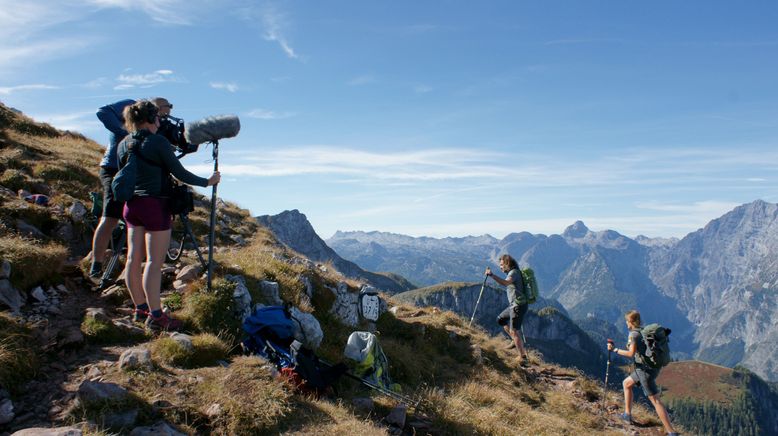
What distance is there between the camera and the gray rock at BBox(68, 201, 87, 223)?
1205cm

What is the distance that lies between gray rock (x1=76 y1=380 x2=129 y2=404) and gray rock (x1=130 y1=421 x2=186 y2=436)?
61cm

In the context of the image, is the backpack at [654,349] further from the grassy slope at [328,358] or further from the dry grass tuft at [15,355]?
the dry grass tuft at [15,355]

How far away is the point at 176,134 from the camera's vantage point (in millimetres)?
9242

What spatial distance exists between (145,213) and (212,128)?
7.17 ft

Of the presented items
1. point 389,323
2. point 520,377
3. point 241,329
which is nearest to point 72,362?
point 241,329

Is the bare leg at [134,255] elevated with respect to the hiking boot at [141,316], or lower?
elevated

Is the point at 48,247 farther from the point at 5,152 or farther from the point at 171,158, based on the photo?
the point at 5,152

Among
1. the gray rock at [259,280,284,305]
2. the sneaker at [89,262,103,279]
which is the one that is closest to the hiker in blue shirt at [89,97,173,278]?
the sneaker at [89,262,103,279]

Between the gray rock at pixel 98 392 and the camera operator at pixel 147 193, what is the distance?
2010mm

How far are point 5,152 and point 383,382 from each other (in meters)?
15.6

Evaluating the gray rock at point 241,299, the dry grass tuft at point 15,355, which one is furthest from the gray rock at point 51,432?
the gray rock at point 241,299

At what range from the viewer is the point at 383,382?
9.63 meters

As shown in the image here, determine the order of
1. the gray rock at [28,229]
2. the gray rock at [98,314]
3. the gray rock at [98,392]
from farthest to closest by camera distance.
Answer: the gray rock at [28,229] < the gray rock at [98,314] < the gray rock at [98,392]

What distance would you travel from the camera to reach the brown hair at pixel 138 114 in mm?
7352
